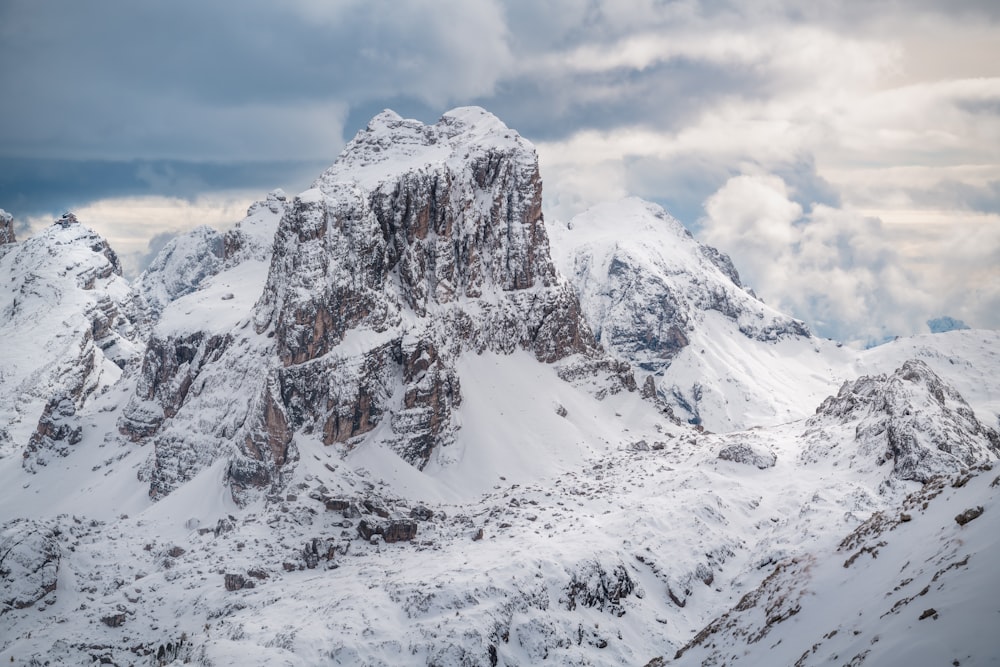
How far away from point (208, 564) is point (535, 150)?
355ft

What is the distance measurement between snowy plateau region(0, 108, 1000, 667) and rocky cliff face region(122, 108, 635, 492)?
498 millimetres

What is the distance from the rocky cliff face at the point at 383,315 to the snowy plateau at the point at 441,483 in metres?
0.50

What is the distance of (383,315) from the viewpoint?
4619 inches

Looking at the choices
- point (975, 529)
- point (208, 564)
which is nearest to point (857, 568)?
point (975, 529)

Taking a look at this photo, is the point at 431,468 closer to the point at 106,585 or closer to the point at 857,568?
the point at 106,585

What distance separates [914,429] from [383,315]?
8075cm

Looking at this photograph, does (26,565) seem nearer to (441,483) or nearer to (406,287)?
(441,483)

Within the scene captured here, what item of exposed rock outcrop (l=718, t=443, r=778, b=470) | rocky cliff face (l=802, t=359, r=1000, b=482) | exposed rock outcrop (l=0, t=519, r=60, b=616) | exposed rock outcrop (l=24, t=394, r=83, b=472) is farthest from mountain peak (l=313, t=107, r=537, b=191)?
rocky cliff face (l=802, t=359, r=1000, b=482)

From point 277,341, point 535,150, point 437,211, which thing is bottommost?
point 277,341

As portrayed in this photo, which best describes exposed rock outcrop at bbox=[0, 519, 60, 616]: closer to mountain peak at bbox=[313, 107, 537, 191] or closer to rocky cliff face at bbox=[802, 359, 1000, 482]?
mountain peak at bbox=[313, 107, 537, 191]

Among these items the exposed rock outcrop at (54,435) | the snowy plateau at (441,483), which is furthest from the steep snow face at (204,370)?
the exposed rock outcrop at (54,435)

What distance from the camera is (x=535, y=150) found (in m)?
153

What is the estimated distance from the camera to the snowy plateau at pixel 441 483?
40.9 metres

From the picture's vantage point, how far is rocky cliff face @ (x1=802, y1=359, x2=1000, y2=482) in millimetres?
87062
